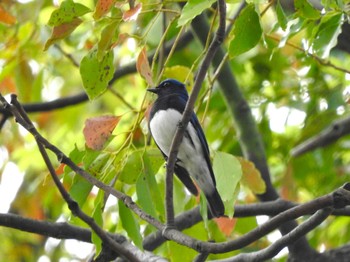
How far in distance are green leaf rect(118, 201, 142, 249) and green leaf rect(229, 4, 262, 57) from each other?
69cm

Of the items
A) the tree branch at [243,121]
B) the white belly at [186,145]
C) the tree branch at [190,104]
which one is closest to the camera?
the tree branch at [190,104]

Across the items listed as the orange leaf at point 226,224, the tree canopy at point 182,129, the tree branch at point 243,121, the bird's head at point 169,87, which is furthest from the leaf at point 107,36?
the tree branch at point 243,121

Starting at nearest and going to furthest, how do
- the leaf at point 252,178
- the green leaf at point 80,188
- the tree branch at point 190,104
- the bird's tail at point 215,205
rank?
the tree branch at point 190,104 < the green leaf at point 80,188 < the leaf at point 252,178 < the bird's tail at point 215,205

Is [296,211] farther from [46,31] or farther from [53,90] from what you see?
[53,90]

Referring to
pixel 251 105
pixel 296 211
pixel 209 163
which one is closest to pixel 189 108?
pixel 296 211

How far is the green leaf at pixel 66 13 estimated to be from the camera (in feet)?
10.2

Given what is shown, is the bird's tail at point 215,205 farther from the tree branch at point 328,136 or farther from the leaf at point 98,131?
the tree branch at point 328,136

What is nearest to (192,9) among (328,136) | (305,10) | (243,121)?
(305,10)

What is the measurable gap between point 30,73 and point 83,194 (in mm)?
2177

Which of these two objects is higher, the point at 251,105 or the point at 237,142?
the point at 251,105

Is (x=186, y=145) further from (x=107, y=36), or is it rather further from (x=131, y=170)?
(x=107, y=36)

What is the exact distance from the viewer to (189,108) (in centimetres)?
285

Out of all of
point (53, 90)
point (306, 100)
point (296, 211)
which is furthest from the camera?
point (53, 90)

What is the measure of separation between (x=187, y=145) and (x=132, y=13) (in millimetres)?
1260
